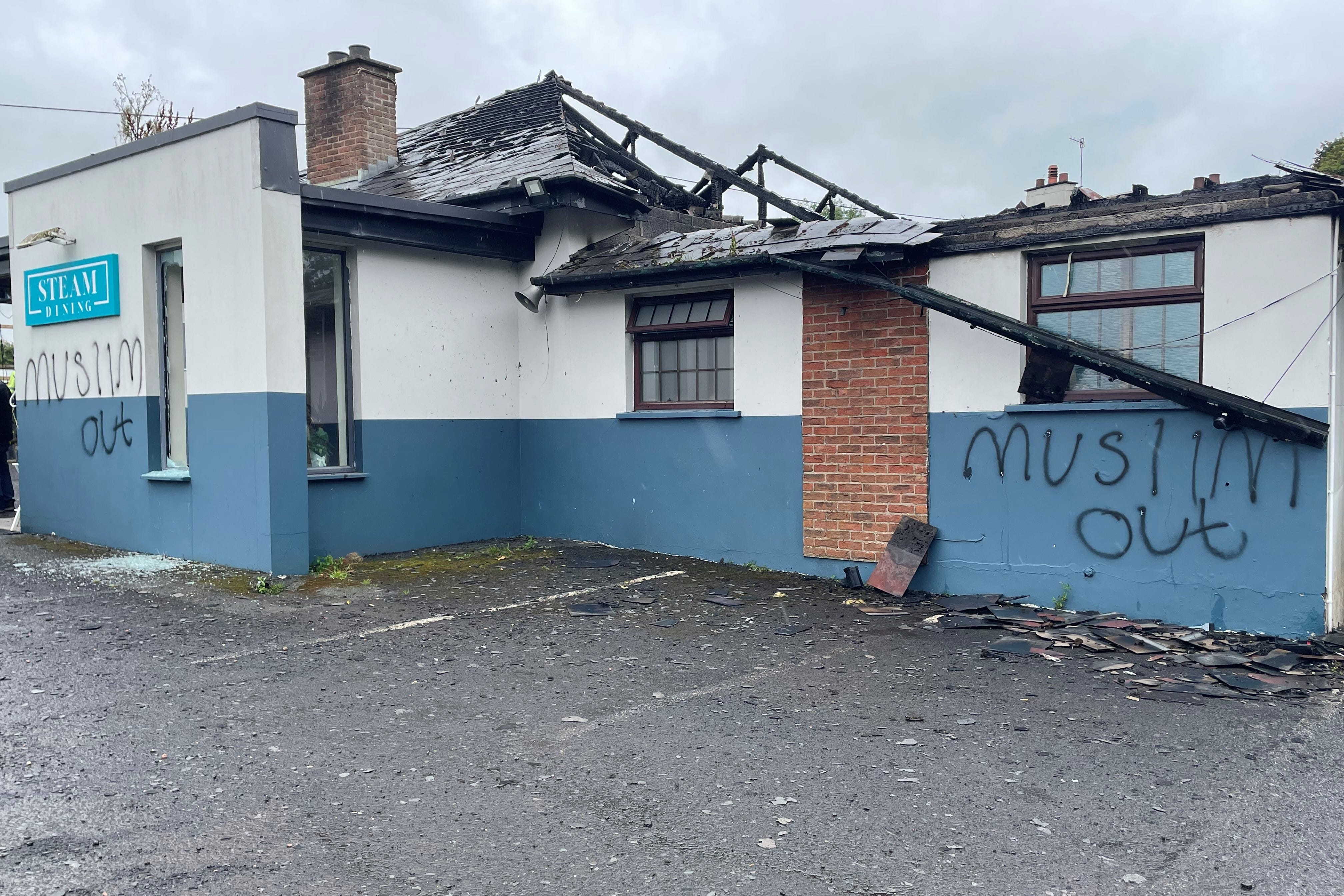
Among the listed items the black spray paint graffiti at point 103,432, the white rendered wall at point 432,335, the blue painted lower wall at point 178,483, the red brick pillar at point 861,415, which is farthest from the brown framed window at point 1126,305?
the black spray paint graffiti at point 103,432

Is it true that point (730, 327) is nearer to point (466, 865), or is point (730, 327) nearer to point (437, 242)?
point (437, 242)

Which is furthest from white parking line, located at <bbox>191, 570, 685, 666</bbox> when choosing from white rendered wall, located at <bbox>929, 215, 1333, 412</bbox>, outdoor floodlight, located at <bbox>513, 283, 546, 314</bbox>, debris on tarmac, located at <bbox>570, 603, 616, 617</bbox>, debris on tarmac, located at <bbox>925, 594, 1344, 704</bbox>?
white rendered wall, located at <bbox>929, 215, 1333, 412</bbox>

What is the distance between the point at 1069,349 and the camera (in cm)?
710

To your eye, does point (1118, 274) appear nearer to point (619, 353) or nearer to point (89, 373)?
point (619, 353)

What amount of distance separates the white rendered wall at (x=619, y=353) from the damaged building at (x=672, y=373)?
3cm

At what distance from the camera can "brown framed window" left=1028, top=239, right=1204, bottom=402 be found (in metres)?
7.00

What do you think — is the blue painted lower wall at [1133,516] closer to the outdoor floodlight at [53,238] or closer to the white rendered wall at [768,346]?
the white rendered wall at [768,346]

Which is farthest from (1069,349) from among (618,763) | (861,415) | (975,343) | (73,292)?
(73,292)

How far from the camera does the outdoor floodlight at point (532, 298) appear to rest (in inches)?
421

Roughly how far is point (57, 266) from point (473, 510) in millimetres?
4989

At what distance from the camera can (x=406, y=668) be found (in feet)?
19.8

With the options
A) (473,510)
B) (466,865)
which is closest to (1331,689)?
(466,865)

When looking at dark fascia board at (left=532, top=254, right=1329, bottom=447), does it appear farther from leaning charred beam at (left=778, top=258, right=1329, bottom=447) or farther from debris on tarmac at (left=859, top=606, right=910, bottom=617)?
debris on tarmac at (left=859, top=606, right=910, bottom=617)

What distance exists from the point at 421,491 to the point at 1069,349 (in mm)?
6282
